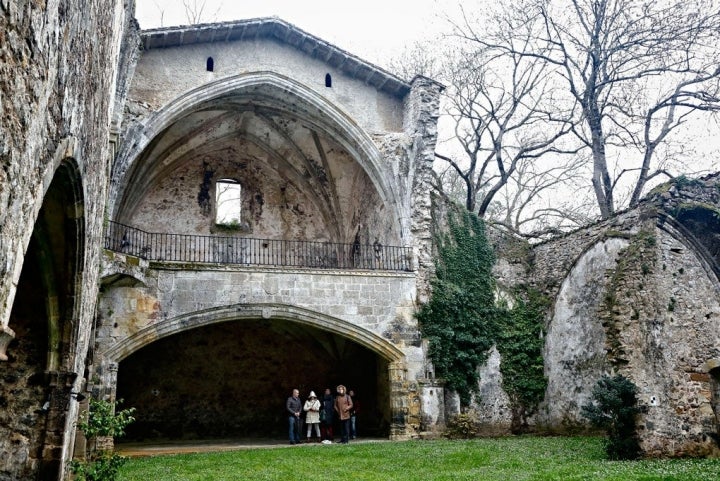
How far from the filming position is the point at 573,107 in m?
18.6

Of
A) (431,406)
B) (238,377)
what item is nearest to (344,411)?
(431,406)

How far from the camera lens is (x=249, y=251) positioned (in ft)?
59.0

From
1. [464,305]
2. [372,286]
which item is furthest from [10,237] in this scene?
[464,305]

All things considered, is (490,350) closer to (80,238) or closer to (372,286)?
(372,286)

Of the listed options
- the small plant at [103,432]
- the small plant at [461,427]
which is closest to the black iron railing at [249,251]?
the small plant at [461,427]

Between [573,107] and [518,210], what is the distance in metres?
5.31

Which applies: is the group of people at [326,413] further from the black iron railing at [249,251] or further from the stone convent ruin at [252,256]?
the black iron railing at [249,251]

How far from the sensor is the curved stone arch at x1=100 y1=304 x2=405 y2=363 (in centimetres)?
1219

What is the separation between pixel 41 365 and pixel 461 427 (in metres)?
9.02

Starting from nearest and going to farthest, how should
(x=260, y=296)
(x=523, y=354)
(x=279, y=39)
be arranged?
(x=260, y=296), (x=523, y=354), (x=279, y=39)

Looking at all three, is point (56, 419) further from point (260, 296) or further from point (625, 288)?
point (625, 288)

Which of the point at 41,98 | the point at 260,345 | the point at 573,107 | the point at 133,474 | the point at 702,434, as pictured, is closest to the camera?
the point at 41,98

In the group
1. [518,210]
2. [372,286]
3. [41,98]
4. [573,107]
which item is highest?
[573,107]

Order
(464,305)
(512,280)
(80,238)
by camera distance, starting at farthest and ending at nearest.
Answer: (512,280), (464,305), (80,238)
